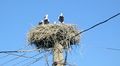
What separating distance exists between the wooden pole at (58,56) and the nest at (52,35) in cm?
34

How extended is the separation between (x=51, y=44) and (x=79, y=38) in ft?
4.23

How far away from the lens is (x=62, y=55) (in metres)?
11.7

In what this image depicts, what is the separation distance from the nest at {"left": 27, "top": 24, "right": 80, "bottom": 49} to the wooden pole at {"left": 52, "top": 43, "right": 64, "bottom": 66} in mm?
341

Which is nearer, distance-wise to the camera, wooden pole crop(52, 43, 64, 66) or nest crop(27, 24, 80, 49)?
wooden pole crop(52, 43, 64, 66)

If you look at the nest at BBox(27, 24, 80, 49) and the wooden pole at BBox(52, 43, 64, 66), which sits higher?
the nest at BBox(27, 24, 80, 49)

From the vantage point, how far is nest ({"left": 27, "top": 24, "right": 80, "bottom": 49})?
1271 centimetres

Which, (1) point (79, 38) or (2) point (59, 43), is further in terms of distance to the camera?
(1) point (79, 38)

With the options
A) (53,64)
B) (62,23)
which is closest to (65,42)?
(53,64)

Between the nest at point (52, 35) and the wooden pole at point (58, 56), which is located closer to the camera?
the wooden pole at point (58, 56)

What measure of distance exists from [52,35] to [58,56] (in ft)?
5.75

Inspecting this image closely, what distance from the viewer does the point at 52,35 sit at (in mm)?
13266

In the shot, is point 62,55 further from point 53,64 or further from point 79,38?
point 79,38

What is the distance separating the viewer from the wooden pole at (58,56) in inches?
453

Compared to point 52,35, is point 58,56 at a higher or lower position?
lower
